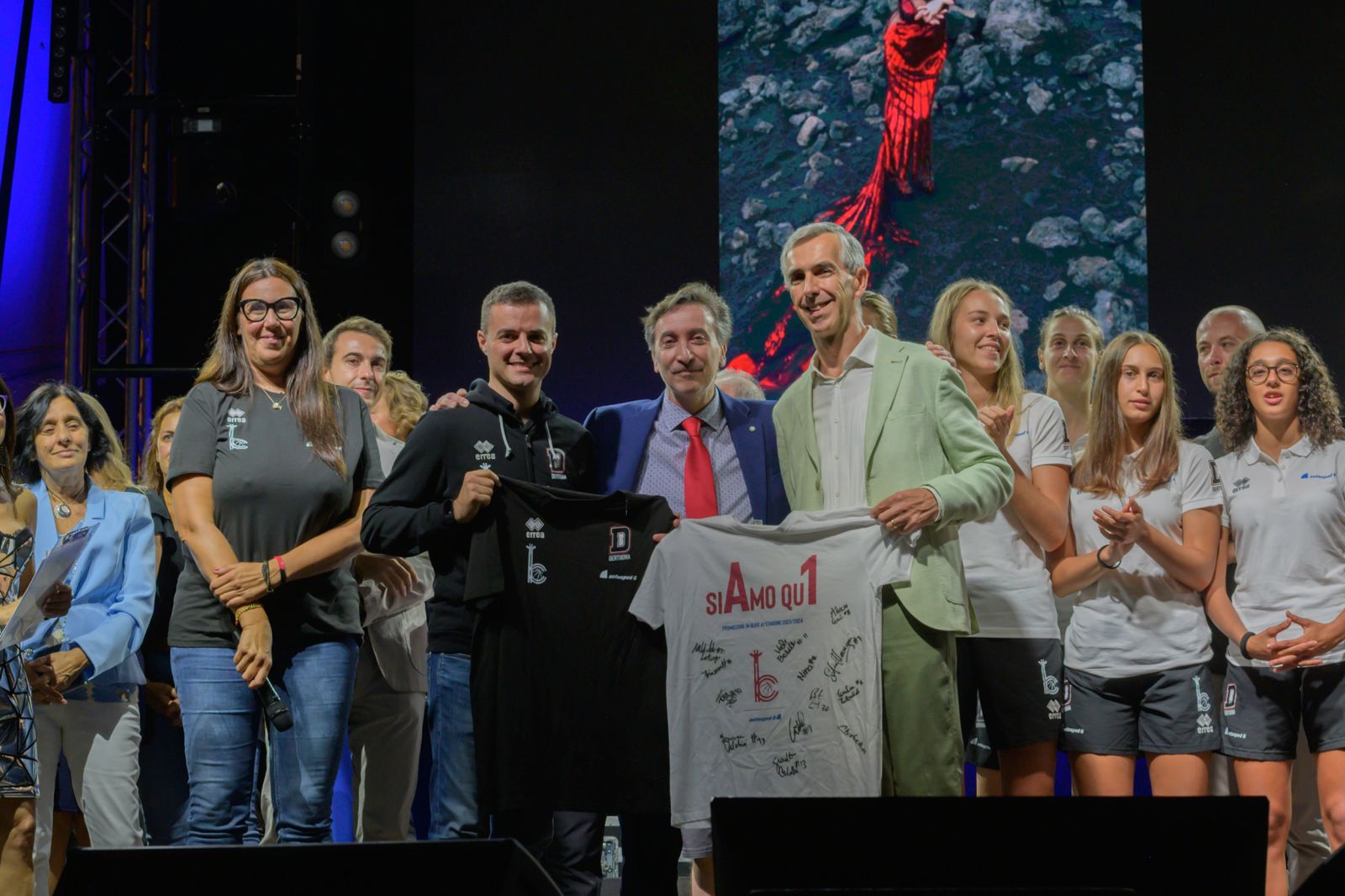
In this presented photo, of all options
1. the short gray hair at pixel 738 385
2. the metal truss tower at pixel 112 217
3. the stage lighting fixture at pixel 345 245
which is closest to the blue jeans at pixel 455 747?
the short gray hair at pixel 738 385

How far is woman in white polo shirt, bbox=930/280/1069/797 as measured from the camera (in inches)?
164

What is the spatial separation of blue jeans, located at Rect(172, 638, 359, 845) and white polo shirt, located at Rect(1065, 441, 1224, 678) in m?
2.43

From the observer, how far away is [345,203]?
24.0ft

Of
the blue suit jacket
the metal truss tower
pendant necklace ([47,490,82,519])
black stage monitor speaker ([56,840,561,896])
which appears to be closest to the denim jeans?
pendant necklace ([47,490,82,519])

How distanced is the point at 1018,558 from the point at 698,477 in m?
1.12

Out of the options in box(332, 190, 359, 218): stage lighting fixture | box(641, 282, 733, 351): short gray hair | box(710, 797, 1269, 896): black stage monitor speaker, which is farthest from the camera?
box(332, 190, 359, 218): stage lighting fixture

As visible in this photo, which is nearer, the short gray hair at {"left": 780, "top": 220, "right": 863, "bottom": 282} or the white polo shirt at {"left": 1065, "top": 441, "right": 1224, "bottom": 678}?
the short gray hair at {"left": 780, "top": 220, "right": 863, "bottom": 282}

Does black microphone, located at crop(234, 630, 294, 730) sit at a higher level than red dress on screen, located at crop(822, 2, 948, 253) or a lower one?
lower

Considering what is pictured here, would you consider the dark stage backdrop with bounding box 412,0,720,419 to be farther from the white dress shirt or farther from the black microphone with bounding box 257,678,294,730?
the black microphone with bounding box 257,678,294,730

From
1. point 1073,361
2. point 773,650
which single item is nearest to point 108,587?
point 773,650

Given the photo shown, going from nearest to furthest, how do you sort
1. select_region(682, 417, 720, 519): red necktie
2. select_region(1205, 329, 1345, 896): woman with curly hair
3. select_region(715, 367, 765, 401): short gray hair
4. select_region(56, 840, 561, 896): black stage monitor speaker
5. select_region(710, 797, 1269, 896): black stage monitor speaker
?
1. select_region(56, 840, 561, 896): black stage monitor speaker
2. select_region(710, 797, 1269, 896): black stage monitor speaker
3. select_region(682, 417, 720, 519): red necktie
4. select_region(1205, 329, 1345, 896): woman with curly hair
5. select_region(715, 367, 765, 401): short gray hair

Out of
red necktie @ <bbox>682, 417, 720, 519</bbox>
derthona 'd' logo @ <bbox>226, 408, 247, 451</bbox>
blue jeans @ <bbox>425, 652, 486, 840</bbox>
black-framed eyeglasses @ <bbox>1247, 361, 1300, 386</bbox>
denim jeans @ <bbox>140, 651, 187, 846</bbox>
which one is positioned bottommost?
denim jeans @ <bbox>140, 651, 187, 846</bbox>

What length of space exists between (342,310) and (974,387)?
13.8 feet

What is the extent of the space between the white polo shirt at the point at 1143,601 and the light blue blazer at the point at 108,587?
3.12 m
